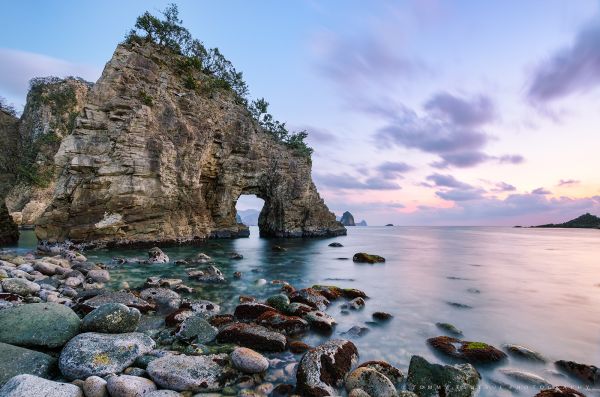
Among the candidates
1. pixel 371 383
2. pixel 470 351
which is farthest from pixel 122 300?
pixel 470 351

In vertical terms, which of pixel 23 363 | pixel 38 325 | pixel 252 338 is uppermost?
pixel 38 325

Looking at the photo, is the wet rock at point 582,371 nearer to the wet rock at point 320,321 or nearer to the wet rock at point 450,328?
the wet rock at point 450,328

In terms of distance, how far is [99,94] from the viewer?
96.7 feet

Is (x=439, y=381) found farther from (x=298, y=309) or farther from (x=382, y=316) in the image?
(x=298, y=309)

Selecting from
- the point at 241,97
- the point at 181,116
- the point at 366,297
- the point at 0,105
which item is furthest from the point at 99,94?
the point at 0,105

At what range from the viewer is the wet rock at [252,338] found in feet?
24.4

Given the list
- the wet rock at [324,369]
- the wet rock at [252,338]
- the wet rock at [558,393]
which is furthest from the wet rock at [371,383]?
the wet rock at [558,393]

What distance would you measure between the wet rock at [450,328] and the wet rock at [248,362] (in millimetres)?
6385

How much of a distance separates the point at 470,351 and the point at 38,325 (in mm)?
→ 9858

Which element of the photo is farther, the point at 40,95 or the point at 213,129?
the point at 40,95

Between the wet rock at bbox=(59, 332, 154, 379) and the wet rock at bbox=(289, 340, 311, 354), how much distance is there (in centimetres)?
319

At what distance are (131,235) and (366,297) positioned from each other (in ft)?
84.9

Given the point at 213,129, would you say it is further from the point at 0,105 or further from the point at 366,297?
the point at 0,105

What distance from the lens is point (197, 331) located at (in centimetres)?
774
